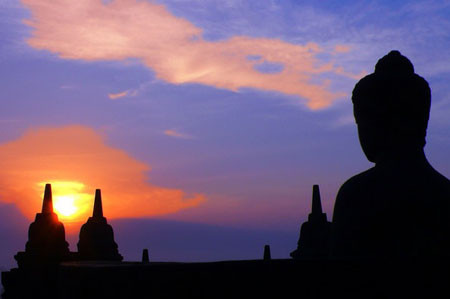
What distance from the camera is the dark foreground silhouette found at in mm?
4648

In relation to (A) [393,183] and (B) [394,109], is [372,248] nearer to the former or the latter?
(A) [393,183]

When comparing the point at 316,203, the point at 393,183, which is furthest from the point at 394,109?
the point at 316,203

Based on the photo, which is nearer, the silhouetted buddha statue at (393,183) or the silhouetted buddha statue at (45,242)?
the silhouetted buddha statue at (393,183)

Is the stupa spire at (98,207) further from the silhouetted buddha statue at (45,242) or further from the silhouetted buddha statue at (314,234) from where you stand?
the silhouetted buddha statue at (314,234)

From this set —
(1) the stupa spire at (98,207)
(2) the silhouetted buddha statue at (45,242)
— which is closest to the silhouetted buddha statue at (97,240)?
(1) the stupa spire at (98,207)

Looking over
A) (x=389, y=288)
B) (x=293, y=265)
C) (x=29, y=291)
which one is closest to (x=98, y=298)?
(x=293, y=265)

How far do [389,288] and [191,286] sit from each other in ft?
4.58

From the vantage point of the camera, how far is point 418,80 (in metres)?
6.25

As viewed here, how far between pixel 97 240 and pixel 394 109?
37.8 ft

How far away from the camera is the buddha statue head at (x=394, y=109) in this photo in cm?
618

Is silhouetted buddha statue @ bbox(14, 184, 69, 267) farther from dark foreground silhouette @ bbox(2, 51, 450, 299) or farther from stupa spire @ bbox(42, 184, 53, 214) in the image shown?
dark foreground silhouette @ bbox(2, 51, 450, 299)

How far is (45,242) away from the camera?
14.4 meters

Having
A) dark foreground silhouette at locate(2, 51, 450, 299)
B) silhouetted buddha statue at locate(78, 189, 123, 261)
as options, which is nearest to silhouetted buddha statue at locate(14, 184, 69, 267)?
silhouetted buddha statue at locate(78, 189, 123, 261)

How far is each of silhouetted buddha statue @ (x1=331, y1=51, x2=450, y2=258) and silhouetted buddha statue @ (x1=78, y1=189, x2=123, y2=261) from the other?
1064cm
